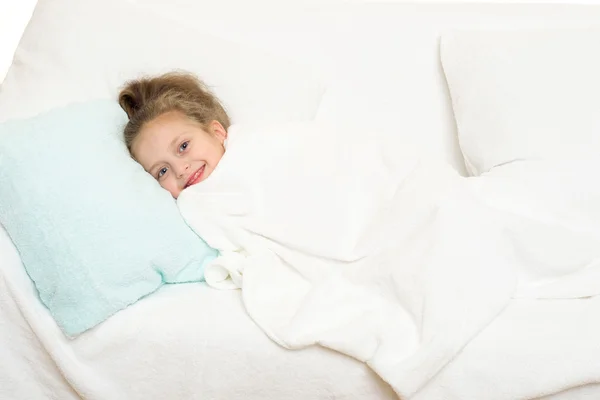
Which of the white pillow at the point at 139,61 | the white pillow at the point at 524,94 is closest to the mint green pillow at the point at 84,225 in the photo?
the white pillow at the point at 139,61

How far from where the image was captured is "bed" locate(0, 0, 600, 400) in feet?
3.30

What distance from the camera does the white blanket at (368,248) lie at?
3.38ft

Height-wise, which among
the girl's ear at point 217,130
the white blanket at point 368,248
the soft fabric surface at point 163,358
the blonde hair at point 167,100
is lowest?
the soft fabric surface at point 163,358

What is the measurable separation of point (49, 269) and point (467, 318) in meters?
0.70

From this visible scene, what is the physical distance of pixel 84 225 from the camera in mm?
1156

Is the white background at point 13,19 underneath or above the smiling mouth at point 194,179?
above

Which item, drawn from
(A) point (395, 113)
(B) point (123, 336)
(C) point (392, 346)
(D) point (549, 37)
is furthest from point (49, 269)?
(D) point (549, 37)

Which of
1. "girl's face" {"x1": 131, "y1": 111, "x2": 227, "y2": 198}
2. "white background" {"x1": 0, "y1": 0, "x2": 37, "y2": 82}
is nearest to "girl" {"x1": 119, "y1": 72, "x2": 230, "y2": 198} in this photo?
"girl's face" {"x1": 131, "y1": 111, "x2": 227, "y2": 198}

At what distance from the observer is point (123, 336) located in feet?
3.64

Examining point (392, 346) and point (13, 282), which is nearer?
point (392, 346)

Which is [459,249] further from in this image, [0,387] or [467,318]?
[0,387]

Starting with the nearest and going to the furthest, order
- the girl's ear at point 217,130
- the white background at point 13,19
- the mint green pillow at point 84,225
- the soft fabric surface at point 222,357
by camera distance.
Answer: the soft fabric surface at point 222,357, the mint green pillow at point 84,225, the girl's ear at point 217,130, the white background at point 13,19

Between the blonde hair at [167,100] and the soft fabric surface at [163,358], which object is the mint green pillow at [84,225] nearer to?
the soft fabric surface at [163,358]

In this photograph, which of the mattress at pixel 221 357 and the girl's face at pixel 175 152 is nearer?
the mattress at pixel 221 357
